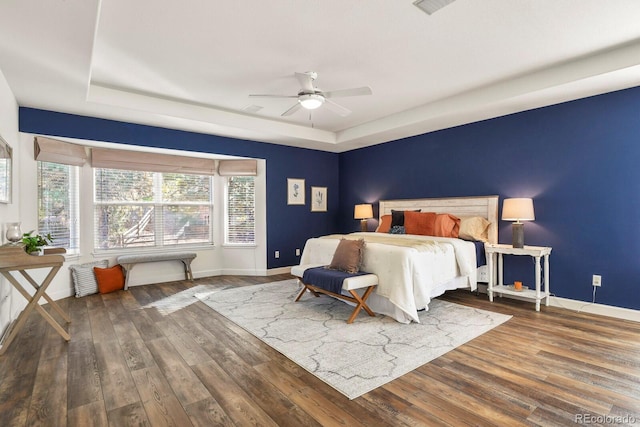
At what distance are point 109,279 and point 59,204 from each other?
124 cm

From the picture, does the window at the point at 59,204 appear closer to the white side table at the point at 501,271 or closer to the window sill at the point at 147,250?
the window sill at the point at 147,250

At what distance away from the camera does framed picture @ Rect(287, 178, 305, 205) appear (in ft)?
21.5

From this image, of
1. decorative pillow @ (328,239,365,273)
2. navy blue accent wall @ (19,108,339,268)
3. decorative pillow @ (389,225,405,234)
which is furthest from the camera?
decorative pillow @ (389,225,405,234)

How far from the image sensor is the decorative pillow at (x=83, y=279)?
15.5 ft

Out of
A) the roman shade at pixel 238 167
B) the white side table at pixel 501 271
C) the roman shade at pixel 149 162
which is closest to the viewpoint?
the white side table at pixel 501 271

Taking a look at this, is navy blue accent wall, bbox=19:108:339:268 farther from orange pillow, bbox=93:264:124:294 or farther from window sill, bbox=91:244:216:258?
orange pillow, bbox=93:264:124:294

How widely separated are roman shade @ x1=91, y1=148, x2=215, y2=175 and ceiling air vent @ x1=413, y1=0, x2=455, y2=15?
451cm

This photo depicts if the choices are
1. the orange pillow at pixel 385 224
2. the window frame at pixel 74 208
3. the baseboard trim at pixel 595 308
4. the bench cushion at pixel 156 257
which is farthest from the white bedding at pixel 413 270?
the window frame at pixel 74 208

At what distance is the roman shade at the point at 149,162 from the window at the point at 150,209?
0.19 metres

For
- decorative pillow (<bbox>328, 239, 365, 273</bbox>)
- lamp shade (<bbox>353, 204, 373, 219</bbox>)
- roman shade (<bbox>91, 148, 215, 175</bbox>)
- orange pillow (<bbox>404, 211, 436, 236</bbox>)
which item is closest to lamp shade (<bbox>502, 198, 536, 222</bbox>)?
orange pillow (<bbox>404, 211, 436, 236</bbox>)

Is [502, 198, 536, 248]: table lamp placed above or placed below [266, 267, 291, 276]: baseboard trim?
above

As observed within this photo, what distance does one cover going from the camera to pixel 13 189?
3.69 m

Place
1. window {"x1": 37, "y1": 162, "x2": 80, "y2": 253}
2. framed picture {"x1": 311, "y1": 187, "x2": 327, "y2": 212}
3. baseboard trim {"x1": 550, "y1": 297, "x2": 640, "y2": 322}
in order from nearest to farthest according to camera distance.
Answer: baseboard trim {"x1": 550, "y1": 297, "x2": 640, "y2": 322}
window {"x1": 37, "y1": 162, "x2": 80, "y2": 253}
framed picture {"x1": 311, "y1": 187, "x2": 327, "y2": 212}

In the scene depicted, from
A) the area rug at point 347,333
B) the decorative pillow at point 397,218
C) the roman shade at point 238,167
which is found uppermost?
the roman shade at point 238,167
